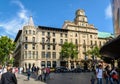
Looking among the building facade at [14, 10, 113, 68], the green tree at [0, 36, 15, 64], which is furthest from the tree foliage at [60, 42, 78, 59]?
the green tree at [0, 36, 15, 64]

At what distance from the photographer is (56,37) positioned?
90500 mm

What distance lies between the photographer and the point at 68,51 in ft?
280

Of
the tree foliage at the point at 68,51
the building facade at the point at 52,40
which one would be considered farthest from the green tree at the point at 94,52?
the tree foliage at the point at 68,51

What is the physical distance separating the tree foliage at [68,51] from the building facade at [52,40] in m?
3.66

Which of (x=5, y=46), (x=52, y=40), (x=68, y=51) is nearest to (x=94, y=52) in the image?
(x=68, y=51)

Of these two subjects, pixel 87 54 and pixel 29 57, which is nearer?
pixel 29 57

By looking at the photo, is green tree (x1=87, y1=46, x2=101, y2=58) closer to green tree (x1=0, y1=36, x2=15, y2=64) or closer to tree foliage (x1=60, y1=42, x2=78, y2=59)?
tree foliage (x1=60, y1=42, x2=78, y2=59)

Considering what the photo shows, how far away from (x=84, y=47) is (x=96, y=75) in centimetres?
7872

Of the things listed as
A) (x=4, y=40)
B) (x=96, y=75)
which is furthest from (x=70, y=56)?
(x=96, y=75)

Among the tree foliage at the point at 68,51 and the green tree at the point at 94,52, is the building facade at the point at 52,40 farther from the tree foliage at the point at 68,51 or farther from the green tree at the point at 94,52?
the tree foliage at the point at 68,51

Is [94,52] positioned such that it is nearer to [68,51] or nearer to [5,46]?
[68,51]

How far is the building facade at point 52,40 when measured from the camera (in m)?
85.3

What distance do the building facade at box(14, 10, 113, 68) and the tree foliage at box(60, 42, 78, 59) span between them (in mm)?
3661

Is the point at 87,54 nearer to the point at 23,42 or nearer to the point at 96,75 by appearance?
the point at 23,42
